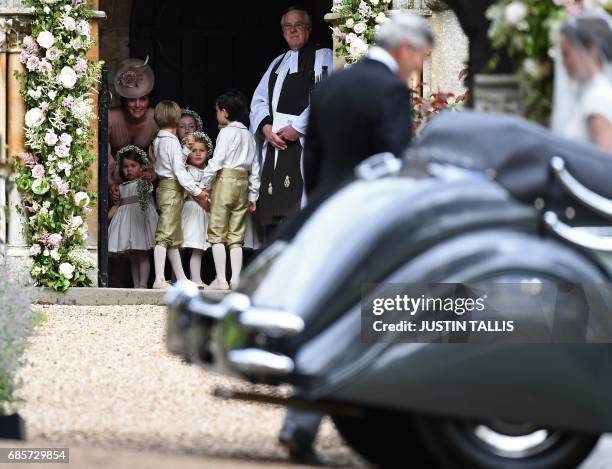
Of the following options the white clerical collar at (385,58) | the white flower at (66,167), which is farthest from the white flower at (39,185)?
the white clerical collar at (385,58)

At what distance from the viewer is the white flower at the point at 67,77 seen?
12.6m

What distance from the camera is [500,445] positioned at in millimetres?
5633

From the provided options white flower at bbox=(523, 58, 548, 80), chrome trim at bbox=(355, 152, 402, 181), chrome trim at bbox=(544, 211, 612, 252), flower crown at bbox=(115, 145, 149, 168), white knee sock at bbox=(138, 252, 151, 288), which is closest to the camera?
chrome trim at bbox=(544, 211, 612, 252)

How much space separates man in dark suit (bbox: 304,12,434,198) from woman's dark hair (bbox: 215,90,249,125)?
6.24 m

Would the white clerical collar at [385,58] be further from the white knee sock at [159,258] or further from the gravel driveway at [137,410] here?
the white knee sock at [159,258]

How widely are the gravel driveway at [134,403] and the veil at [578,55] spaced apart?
1.47 meters

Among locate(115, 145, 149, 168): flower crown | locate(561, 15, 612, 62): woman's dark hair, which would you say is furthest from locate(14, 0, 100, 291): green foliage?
locate(561, 15, 612, 62): woman's dark hair

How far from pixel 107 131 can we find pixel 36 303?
4.43 ft

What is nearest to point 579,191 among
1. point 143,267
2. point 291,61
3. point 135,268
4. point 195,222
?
point 291,61

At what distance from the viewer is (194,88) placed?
15.0 m

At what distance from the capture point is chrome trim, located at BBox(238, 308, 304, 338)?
538 cm

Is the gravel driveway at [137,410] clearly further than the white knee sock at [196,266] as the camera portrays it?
No

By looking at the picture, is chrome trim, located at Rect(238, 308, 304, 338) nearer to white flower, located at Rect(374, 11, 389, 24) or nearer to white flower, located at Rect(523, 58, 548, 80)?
white flower, located at Rect(523, 58, 548, 80)

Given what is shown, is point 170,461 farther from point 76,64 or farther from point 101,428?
point 76,64
